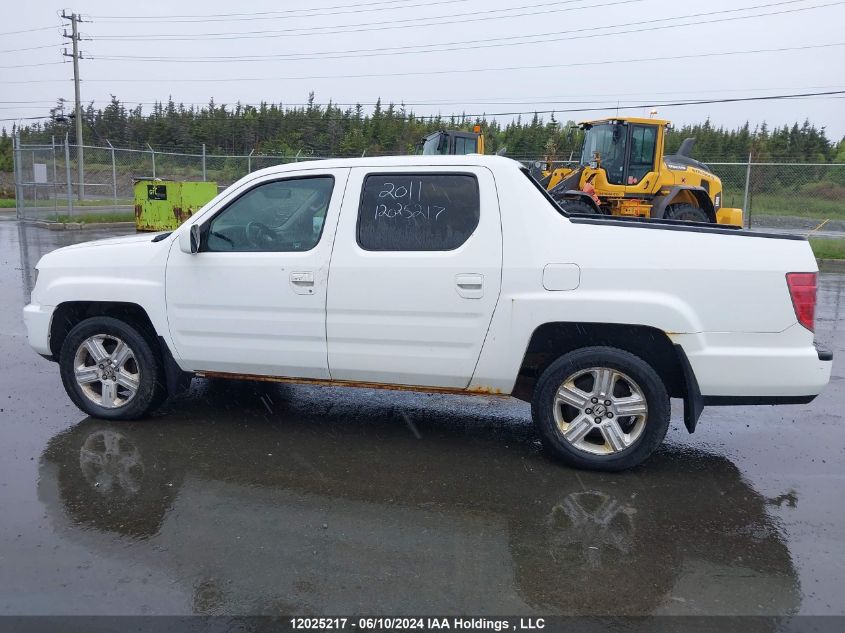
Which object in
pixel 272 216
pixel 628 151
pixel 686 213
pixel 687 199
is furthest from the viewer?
pixel 687 199

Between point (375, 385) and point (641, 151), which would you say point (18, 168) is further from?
point (375, 385)

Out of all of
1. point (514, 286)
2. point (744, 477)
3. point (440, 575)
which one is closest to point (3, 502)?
point (440, 575)

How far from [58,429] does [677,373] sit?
14.0ft

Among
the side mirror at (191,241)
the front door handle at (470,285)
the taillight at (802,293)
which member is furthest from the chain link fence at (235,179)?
the front door handle at (470,285)

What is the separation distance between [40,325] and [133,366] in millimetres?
749

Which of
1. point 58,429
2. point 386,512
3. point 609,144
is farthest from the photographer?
point 609,144

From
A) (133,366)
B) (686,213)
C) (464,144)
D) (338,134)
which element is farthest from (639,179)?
(338,134)

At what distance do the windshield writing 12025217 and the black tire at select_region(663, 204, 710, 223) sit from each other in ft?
41.0

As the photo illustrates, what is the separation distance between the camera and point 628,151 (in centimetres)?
1648

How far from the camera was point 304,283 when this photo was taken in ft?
16.1

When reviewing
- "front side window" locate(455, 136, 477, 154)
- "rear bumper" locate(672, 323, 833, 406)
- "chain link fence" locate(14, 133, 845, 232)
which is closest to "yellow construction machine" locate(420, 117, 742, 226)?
"front side window" locate(455, 136, 477, 154)

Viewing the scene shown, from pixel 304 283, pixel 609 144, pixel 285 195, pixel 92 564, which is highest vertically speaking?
pixel 609 144

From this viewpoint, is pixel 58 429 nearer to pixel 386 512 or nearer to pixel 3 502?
pixel 3 502

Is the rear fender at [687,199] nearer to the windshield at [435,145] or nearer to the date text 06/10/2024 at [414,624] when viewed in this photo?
the windshield at [435,145]
